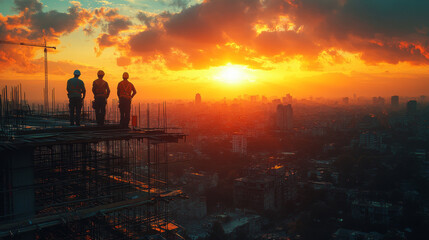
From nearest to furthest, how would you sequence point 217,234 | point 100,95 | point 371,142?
point 100,95 < point 217,234 < point 371,142

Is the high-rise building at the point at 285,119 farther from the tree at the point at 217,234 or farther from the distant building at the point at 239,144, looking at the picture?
the tree at the point at 217,234

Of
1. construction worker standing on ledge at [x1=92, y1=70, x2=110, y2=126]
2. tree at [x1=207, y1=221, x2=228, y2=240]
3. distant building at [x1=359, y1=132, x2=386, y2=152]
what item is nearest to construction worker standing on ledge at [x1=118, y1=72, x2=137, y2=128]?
construction worker standing on ledge at [x1=92, y1=70, x2=110, y2=126]

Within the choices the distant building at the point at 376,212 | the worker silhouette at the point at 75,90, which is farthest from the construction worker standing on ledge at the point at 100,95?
the distant building at the point at 376,212

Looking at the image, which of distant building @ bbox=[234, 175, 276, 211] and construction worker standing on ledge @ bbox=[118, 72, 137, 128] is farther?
distant building @ bbox=[234, 175, 276, 211]

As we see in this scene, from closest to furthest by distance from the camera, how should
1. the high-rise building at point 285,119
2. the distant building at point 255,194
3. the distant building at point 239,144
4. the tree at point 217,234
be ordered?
the tree at point 217,234 < the distant building at point 255,194 < the distant building at point 239,144 < the high-rise building at point 285,119

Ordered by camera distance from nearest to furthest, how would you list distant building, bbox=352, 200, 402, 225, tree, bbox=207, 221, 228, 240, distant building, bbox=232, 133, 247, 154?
1. tree, bbox=207, 221, 228, 240
2. distant building, bbox=352, 200, 402, 225
3. distant building, bbox=232, 133, 247, 154

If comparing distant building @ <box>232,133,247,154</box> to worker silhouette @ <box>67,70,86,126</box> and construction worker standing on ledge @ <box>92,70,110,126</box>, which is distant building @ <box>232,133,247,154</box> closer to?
construction worker standing on ledge @ <box>92,70,110,126</box>

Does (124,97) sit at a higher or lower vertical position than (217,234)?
higher

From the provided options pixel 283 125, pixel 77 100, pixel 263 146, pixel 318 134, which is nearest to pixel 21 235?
pixel 77 100

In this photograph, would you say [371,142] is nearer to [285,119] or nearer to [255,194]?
[285,119]

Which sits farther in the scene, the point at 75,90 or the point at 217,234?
the point at 217,234

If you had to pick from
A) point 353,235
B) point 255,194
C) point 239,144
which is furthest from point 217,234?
point 239,144

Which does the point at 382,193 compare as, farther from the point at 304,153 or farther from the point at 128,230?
the point at 128,230
